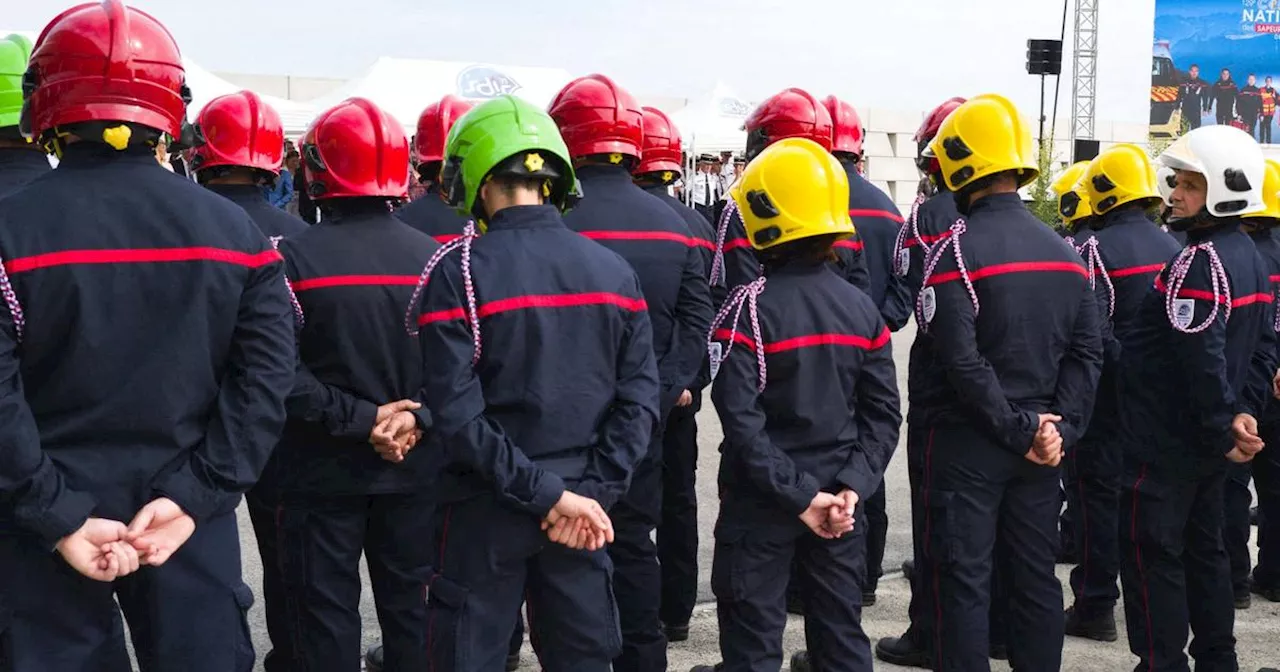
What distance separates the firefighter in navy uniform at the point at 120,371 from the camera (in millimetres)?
2852

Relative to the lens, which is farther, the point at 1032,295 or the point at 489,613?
the point at 1032,295

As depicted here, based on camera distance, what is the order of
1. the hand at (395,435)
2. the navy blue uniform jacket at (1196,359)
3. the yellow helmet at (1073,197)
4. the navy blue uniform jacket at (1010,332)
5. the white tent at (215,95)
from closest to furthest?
the hand at (395,435) < the navy blue uniform jacket at (1010,332) < the navy blue uniform jacket at (1196,359) < the yellow helmet at (1073,197) < the white tent at (215,95)

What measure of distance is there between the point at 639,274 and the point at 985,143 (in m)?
1.31

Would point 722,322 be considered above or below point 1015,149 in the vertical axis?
below

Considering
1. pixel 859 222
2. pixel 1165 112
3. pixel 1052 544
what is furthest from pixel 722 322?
pixel 1165 112

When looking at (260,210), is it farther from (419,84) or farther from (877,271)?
(419,84)

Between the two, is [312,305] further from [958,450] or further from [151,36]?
[958,450]

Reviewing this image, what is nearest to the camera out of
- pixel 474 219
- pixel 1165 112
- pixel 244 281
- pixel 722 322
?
pixel 244 281

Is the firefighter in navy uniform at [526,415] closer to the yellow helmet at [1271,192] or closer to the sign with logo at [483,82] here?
the yellow helmet at [1271,192]

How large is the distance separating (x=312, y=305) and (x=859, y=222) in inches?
116

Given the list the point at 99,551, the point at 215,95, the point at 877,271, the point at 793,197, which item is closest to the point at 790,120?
the point at 877,271

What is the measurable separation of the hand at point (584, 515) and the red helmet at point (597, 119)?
1976 millimetres

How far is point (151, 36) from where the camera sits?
3.04m

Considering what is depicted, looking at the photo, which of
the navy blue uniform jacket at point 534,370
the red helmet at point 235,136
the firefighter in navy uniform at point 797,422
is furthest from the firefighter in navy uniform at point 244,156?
the firefighter in navy uniform at point 797,422
